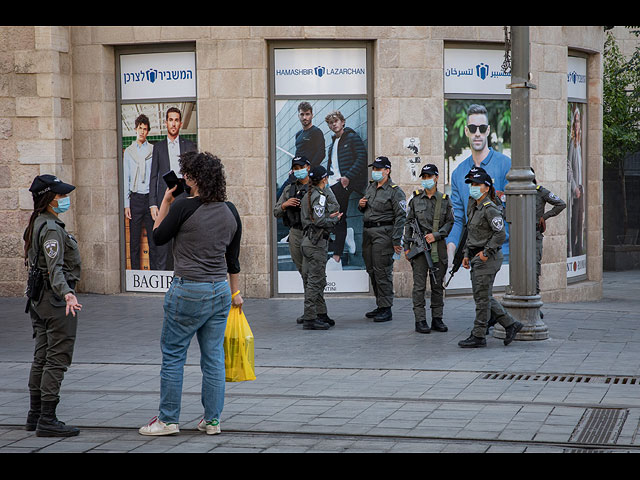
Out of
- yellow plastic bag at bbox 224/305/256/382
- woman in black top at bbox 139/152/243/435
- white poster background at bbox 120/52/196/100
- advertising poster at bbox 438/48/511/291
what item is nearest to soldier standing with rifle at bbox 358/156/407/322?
advertising poster at bbox 438/48/511/291

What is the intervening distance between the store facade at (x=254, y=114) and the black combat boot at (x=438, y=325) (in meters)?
2.51

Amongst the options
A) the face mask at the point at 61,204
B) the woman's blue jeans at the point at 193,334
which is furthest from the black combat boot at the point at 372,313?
the face mask at the point at 61,204

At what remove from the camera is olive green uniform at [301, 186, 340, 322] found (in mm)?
11094

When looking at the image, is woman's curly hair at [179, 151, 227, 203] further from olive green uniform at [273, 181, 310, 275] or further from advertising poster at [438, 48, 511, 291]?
advertising poster at [438, 48, 511, 291]

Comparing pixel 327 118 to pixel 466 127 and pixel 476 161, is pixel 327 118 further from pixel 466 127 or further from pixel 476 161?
pixel 476 161

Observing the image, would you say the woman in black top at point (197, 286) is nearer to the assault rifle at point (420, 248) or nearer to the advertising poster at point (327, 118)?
the assault rifle at point (420, 248)

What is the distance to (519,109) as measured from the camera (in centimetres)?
1030

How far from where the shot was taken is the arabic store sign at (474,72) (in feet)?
44.5

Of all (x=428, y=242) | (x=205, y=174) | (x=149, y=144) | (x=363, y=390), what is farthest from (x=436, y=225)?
(x=149, y=144)

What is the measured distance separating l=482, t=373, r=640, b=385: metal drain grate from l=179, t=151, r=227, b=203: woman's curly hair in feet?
10.4
